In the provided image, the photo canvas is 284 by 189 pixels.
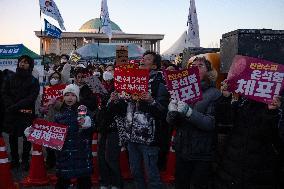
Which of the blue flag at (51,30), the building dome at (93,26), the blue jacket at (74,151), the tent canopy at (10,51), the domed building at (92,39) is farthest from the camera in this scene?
the building dome at (93,26)

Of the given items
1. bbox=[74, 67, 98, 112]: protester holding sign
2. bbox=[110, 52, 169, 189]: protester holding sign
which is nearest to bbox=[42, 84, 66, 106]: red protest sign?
bbox=[74, 67, 98, 112]: protester holding sign

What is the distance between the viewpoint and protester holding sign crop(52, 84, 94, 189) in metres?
4.61

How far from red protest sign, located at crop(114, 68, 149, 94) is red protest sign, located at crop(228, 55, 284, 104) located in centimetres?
97

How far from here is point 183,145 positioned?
4.18m

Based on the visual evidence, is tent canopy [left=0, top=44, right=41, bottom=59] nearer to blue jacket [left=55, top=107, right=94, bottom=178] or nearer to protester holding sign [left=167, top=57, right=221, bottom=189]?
blue jacket [left=55, top=107, right=94, bottom=178]

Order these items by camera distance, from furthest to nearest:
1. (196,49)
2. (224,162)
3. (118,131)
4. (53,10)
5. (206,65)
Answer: (53,10) < (196,49) < (118,131) < (206,65) < (224,162)

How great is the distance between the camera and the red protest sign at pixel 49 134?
4668 millimetres

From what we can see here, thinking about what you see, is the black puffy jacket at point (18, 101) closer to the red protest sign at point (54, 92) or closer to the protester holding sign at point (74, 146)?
the red protest sign at point (54, 92)

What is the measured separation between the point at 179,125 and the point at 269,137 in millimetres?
997

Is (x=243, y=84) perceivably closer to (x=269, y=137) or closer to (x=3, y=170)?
(x=269, y=137)

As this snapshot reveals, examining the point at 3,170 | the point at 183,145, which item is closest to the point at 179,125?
the point at 183,145

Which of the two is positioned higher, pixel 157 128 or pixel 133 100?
pixel 133 100

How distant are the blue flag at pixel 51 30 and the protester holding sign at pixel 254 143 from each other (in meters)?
10.6

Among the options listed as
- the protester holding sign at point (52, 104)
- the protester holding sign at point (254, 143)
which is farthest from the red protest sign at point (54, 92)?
the protester holding sign at point (254, 143)
